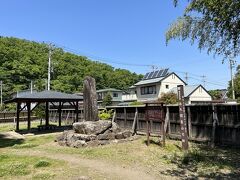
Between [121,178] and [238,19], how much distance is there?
6030mm

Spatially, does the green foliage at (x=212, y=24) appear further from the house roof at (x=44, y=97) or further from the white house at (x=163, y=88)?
the white house at (x=163, y=88)

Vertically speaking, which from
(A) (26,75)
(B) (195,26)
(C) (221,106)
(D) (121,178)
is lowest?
(D) (121,178)

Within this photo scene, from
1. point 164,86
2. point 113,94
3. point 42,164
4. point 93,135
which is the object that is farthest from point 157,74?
point 42,164

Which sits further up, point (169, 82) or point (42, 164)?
point (169, 82)

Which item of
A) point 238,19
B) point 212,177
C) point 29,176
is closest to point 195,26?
point 238,19

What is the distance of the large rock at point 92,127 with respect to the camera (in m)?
13.6

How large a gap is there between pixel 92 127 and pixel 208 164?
21.0 ft

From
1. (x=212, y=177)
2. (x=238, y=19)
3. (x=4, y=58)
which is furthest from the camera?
(x=4, y=58)

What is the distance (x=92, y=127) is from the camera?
13672 mm

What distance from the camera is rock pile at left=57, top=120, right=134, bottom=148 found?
42.9ft

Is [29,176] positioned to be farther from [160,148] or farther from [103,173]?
[160,148]

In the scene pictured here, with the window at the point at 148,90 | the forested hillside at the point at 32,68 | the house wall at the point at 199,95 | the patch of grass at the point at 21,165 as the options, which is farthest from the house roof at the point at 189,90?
the patch of grass at the point at 21,165

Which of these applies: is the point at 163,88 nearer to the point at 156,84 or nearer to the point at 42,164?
the point at 156,84

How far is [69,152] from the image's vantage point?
1169 centimetres
